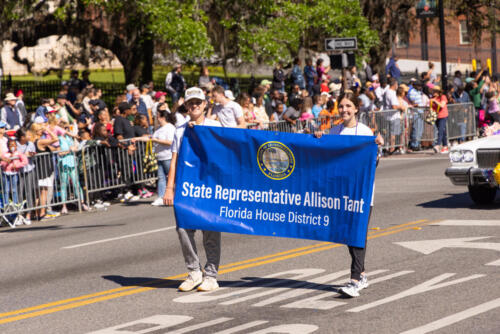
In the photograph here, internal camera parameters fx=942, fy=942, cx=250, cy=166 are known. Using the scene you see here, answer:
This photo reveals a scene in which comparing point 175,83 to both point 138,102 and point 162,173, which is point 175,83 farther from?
point 162,173

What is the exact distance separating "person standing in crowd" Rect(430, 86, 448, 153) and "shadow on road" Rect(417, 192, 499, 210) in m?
9.82

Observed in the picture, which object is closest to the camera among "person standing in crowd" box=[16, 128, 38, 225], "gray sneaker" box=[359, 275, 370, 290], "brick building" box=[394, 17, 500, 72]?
"gray sneaker" box=[359, 275, 370, 290]

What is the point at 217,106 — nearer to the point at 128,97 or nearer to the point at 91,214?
the point at 91,214

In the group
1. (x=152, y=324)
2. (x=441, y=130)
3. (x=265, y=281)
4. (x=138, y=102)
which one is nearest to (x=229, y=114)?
(x=265, y=281)

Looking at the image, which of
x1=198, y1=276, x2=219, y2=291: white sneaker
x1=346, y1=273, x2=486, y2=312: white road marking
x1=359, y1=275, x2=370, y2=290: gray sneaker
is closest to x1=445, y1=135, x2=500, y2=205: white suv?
x1=346, y1=273, x2=486, y2=312: white road marking

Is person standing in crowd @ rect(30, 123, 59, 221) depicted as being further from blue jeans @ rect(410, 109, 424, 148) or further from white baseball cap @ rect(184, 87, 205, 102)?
blue jeans @ rect(410, 109, 424, 148)

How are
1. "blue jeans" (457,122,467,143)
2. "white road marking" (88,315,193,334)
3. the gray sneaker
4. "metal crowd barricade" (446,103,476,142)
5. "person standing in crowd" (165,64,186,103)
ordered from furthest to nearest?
"blue jeans" (457,122,467,143), "person standing in crowd" (165,64,186,103), "metal crowd barricade" (446,103,476,142), the gray sneaker, "white road marking" (88,315,193,334)

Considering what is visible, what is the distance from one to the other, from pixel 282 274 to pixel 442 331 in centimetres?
294

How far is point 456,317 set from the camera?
24.9 feet

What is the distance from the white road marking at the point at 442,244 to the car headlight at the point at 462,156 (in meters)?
3.21

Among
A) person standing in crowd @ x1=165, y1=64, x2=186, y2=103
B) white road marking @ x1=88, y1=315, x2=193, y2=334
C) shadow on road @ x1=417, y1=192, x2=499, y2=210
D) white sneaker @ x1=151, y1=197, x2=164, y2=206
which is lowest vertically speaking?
white sneaker @ x1=151, y1=197, x2=164, y2=206

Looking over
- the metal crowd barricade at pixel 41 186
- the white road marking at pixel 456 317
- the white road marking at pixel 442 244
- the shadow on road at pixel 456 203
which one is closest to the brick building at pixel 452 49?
the metal crowd barricade at pixel 41 186

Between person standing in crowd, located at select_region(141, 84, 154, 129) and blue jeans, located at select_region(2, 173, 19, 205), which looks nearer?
blue jeans, located at select_region(2, 173, 19, 205)

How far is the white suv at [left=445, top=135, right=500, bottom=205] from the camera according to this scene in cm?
1413
